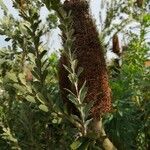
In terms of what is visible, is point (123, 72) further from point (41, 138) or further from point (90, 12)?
point (90, 12)

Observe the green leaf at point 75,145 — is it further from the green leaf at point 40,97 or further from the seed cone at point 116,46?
the seed cone at point 116,46

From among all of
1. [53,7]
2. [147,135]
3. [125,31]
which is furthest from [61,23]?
[125,31]

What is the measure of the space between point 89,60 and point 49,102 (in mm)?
341

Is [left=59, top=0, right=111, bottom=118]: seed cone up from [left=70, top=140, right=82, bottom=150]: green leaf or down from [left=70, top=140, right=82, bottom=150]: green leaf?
up

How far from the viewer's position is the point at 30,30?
255 cm

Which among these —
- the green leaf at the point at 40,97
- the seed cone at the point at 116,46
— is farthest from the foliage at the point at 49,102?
the seed cone at the point at 116,46

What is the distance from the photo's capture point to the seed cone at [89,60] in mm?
2744

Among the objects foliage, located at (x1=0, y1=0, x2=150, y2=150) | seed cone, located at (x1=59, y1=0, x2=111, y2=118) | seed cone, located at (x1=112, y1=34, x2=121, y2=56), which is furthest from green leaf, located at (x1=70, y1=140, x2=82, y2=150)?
seed cone, located at (x1=112, y1=34, x2=121, y2=56)

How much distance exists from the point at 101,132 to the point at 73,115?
0.35 m

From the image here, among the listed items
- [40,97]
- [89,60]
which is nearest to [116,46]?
[89,60]

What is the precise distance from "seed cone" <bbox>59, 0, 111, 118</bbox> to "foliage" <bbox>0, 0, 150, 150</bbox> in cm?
8

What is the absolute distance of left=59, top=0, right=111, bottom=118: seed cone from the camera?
2744mm

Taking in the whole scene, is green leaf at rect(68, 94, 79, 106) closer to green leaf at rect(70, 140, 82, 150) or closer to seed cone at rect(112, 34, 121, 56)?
green leaf at rect(70, 140, 82, 150)

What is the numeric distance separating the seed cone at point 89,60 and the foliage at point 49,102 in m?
0.08
